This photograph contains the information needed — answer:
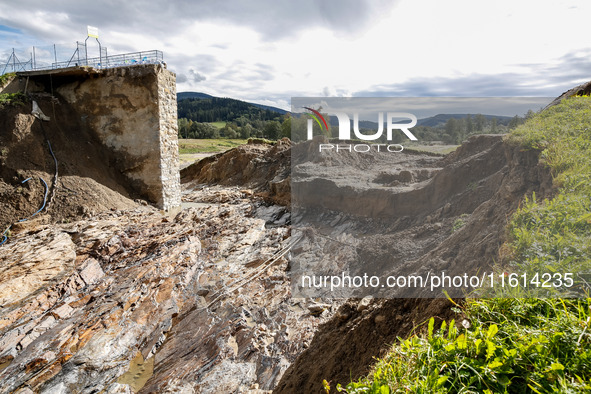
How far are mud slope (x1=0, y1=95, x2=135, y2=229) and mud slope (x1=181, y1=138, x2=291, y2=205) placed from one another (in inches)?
298

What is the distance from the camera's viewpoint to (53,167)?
43.3ft

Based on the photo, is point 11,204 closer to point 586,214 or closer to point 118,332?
point 118,332

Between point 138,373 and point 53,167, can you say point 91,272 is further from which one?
point 53,167

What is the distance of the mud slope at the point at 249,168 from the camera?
847 inches

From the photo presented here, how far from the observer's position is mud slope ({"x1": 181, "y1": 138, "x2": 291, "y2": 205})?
2152 cm

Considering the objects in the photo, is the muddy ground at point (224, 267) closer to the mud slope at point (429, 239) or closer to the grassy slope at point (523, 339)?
the mud slope at point (429, 239)

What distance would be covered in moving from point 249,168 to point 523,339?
849 inches

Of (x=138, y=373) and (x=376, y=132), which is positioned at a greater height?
(x=376, y=132)

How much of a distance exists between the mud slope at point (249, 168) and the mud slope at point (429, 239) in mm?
13762

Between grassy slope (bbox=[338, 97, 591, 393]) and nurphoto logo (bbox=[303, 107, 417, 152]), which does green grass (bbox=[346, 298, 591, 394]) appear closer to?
grassy slope (bbox=[338, 97, 591, 393])

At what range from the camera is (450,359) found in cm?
213

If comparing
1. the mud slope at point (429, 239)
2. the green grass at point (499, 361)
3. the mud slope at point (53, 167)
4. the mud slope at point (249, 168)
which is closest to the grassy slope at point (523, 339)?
the green grass at point (499, 361)


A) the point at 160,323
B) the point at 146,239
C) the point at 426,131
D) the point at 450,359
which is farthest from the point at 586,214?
the point at 146,239

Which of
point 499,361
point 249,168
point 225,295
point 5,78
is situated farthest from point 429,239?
point 249,168
